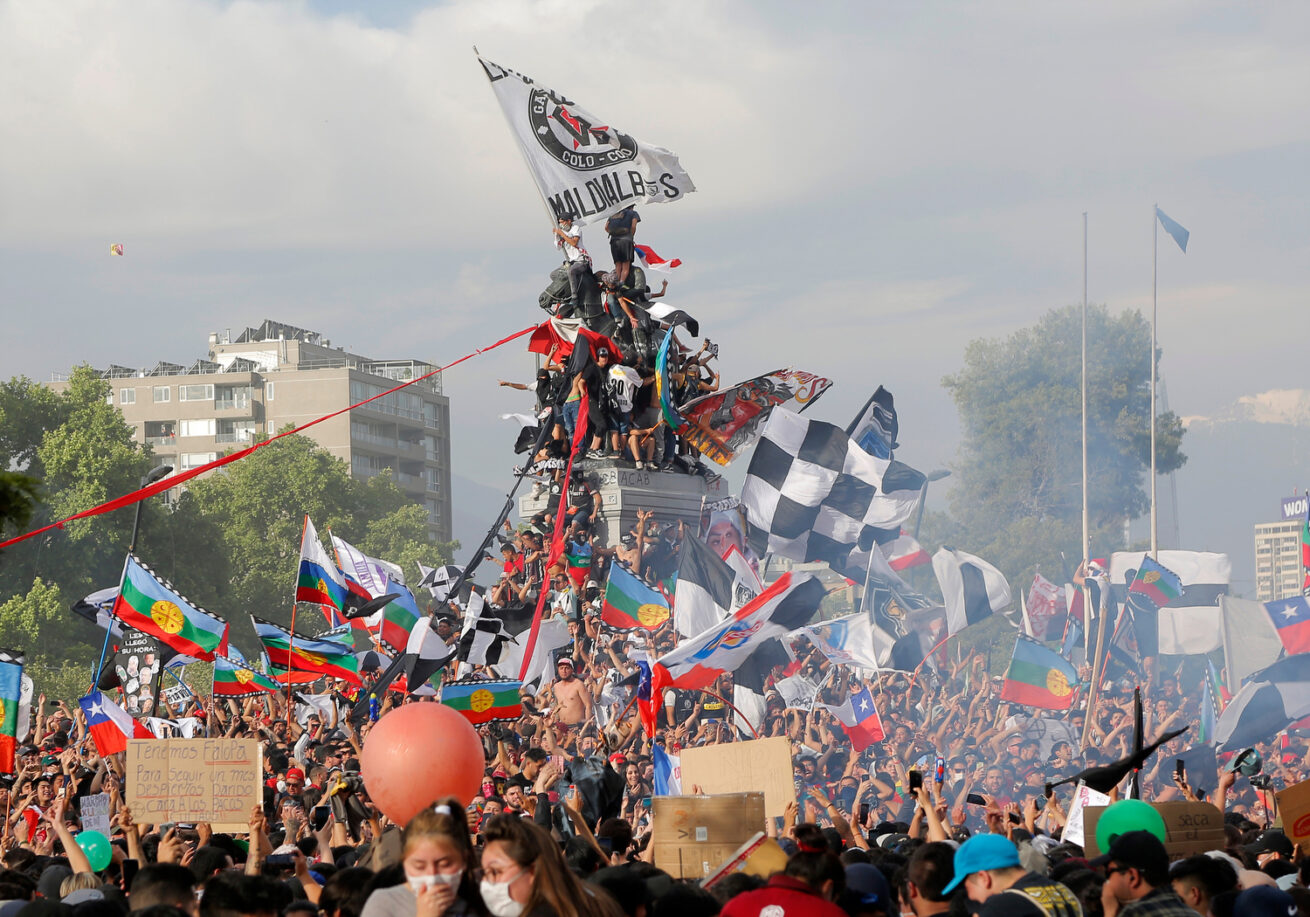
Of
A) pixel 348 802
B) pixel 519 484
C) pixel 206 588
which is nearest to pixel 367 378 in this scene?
pixel 206 588

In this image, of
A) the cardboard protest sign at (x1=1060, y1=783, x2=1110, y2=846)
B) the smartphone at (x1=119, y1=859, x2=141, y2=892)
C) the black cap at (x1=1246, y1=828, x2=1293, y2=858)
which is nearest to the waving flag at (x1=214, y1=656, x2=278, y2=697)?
the smartphone at (x1=119, y1=859, x2=141, y2=892)

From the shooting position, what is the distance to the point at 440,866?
4.69 meters

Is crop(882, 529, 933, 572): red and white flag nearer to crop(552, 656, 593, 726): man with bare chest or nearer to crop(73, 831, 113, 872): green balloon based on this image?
crop(552, 656, 593, 726): man with bare chest

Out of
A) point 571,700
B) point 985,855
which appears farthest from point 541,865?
point 571,700

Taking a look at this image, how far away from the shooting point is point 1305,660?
17719mm

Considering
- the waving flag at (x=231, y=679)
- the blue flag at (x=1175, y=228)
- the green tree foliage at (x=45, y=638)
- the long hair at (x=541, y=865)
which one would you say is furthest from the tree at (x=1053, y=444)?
the long hair at (x=541, y=865)

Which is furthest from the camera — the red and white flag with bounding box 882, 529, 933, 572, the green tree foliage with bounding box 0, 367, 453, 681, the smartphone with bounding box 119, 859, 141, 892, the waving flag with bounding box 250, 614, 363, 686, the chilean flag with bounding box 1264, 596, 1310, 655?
the green tree foliage with bounding box 0, 367, 453, 681

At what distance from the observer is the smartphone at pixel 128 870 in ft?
24.5

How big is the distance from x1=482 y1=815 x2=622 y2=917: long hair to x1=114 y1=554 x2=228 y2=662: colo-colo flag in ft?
40.6

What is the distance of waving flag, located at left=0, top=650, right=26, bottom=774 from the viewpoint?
1240 cm

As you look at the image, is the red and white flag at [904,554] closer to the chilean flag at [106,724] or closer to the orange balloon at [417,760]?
the chilean flag at [106,724]

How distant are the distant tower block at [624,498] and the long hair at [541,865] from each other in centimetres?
1912

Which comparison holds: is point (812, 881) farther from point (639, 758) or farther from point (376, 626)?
point (376, 626)

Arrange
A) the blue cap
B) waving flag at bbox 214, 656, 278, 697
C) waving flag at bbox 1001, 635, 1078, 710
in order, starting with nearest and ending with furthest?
1. the blue cap
2. waving flag at bbox 214, 656, 278, 697
3. waving flag at bbox 1001, 635, 1078, 710
